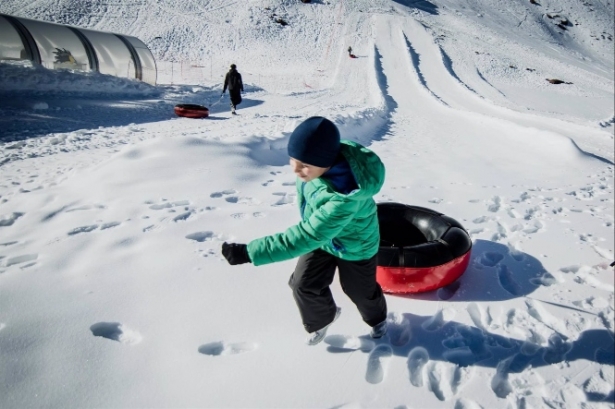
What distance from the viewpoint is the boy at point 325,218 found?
1625mm

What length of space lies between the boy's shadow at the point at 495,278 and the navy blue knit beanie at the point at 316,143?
148 cm

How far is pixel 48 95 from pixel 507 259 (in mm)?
10616

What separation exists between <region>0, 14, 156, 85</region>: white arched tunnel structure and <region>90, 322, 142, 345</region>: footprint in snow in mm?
10880

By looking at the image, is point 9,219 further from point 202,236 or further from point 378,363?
point 378,363

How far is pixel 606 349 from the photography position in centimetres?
222

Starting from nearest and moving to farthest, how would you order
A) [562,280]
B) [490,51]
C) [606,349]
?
[606,349] < [562,280] < [490,51]

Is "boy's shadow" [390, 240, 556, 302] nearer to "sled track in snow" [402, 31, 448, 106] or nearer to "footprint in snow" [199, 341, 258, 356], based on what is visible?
"footprint in snow" [199, 341, 258, 356]

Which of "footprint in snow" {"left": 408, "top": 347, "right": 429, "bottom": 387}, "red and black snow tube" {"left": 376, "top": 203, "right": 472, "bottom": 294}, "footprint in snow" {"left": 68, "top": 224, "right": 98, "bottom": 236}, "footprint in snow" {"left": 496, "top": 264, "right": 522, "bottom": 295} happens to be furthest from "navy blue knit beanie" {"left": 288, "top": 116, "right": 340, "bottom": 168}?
"footprint in snow" {"left": 68, "top": 224, "right": 98, "bottom": 236}

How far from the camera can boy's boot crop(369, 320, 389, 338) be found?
85.8 inches

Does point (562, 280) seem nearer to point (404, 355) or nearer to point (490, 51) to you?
point (404, 355)

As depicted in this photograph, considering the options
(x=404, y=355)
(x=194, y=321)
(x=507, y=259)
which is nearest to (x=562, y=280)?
(x=507, y=259)

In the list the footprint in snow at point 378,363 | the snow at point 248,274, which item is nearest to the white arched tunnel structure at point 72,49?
the snow at point 248,274

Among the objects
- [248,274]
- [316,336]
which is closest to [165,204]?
[248,274]

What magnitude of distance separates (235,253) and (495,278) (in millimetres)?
2241
